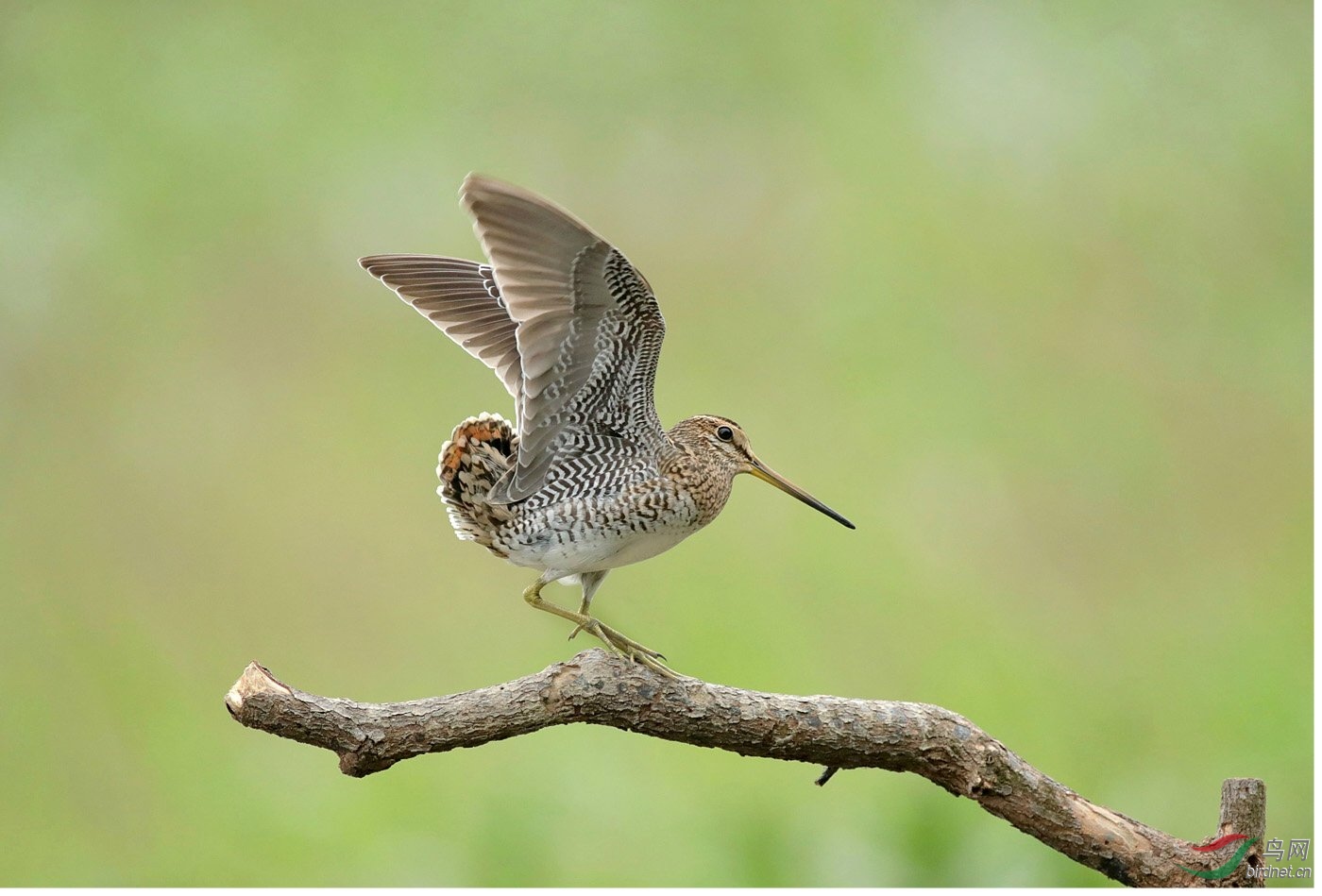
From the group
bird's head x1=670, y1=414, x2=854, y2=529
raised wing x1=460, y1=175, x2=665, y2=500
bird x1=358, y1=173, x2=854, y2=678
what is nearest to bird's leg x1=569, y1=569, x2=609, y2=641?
bird x1=358, y1=173, x2=854, y2=678

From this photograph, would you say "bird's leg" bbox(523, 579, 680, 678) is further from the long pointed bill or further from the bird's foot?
the long pointed bill

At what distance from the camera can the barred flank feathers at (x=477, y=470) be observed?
2811 mm

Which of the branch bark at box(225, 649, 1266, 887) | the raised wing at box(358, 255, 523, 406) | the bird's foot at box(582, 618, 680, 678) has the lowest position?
the branch bark at box(225, 649, 1266, 887)

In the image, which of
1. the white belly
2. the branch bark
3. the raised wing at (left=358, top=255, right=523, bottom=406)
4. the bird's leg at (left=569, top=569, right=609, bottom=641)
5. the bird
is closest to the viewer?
the branch bark

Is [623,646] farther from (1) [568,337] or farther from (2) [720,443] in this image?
(1) [568,337]

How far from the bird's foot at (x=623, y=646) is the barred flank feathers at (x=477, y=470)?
28cm

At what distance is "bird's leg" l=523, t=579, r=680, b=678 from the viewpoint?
2.63m

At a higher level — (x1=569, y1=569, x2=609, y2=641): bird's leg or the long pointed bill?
the long pointed bill

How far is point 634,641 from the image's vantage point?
271 centimetres

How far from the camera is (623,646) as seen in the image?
108 inches

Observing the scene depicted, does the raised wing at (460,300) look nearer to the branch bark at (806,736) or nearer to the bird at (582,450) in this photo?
the bird at (582,450)

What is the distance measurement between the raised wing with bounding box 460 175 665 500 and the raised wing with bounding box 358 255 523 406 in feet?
0.91

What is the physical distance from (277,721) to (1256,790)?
202cm

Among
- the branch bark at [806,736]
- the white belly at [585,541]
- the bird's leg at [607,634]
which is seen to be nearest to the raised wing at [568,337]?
the white belly at [585,541]
